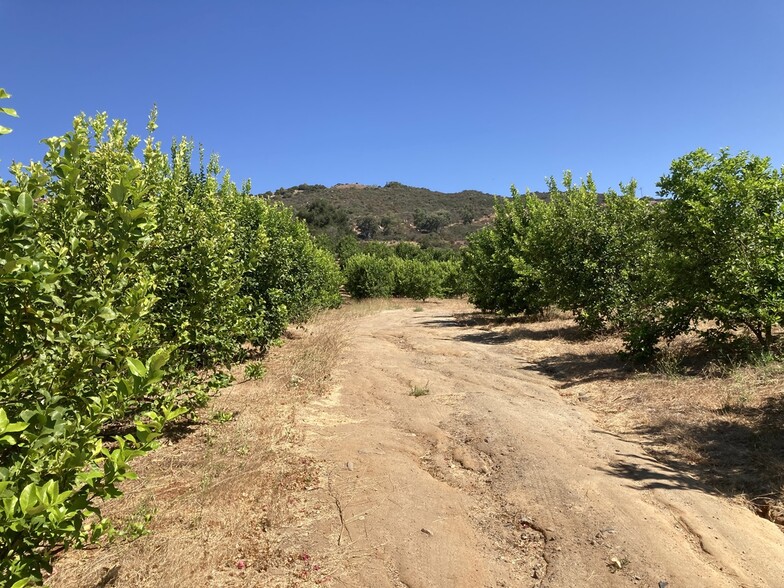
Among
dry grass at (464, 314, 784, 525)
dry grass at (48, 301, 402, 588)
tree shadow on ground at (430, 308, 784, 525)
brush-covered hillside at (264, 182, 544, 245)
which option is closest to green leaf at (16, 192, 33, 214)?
dry grass at (48, 301, 402, 588)

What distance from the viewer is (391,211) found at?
82250 millimetres

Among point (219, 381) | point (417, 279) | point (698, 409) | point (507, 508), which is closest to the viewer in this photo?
point (507, 508)

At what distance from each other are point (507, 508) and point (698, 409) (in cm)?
362

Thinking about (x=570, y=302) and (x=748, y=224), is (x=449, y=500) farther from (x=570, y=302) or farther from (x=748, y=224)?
(x=570, y=302)

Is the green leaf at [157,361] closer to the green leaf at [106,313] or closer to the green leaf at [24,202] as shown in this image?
the green leaf at [106,313]

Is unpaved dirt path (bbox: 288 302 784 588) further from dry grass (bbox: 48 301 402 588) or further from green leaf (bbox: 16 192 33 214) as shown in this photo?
green leaf (bbox: 16 192 33 214)

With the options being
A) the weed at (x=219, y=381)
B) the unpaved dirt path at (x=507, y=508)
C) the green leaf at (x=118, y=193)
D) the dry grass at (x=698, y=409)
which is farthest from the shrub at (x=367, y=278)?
the green leaf at (x=118, y=193)

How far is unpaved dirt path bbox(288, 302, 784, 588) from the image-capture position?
130 inches

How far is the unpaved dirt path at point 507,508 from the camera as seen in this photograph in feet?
10.8

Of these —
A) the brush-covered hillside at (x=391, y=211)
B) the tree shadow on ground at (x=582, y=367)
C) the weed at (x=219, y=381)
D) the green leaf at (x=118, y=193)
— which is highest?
the brush-covered hillside at (x=391, y=211)

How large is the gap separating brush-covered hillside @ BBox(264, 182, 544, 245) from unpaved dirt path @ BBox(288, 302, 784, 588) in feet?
170

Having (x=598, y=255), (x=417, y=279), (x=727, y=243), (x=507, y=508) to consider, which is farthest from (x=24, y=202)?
(x=417, y=279)

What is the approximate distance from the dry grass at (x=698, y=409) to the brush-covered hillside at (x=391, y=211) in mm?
49773

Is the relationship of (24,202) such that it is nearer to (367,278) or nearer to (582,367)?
(582,367)
